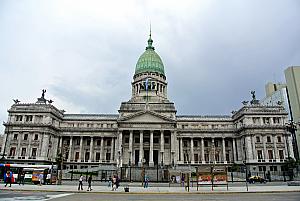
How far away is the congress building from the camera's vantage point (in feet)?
236

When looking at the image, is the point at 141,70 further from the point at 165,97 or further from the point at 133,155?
the point at 133,155

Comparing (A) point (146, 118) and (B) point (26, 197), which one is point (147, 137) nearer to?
(A) point (146, 118)

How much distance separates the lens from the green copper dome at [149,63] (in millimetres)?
96250

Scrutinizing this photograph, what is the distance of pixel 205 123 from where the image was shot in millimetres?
83312

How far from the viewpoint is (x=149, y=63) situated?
97.2 m

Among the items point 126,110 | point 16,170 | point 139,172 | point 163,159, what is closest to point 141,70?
point 126,110

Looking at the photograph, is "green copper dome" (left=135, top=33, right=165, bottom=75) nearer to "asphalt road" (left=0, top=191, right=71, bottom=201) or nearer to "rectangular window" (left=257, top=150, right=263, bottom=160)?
"rectangular window" (left=257, top=150, right=263, bottom=160)

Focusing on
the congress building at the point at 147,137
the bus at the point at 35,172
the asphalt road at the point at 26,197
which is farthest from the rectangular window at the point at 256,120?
the asphalt road at the point at 26,197

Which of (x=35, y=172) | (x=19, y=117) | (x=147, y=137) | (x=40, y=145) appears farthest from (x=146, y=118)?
(x=35, y=172)

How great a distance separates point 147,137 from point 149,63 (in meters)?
32.7

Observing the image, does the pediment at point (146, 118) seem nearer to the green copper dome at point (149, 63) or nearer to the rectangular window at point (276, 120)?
the green copper dome at point (149, 63)

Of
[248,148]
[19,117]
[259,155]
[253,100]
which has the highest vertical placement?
[253,100]

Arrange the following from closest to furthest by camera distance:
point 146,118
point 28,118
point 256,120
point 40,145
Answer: point 40,145, point 146,118, point 256,120, point 28,118

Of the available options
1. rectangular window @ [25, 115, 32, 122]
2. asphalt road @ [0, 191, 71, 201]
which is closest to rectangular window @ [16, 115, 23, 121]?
rectangular window @ [25, 115, 32, 122]
